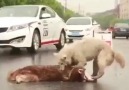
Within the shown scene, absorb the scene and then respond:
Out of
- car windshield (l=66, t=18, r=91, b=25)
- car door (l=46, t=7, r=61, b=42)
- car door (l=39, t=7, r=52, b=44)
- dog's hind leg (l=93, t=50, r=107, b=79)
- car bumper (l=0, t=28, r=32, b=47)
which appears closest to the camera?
dog's hind leg (l=93, t=50, r=107, b=79)

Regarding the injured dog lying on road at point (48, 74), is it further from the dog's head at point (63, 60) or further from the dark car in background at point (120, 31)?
the dark car in background at point (120, 31)

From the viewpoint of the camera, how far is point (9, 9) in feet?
55.0

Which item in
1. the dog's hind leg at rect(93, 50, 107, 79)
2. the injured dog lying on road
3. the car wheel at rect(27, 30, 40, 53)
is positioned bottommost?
the car wheel at rect(27, 30, 40, 53)

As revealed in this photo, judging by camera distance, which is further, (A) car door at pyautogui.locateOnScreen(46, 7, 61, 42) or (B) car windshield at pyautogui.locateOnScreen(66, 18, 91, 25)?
(B) car windshield at pyautogui.locateOnScreen(66, 18, 91, 25)

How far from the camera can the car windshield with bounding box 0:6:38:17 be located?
16.2 meters

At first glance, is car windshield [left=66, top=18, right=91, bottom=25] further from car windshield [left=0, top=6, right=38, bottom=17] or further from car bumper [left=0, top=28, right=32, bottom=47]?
car bumper [left=0, top=28, right=32, bottom=47]

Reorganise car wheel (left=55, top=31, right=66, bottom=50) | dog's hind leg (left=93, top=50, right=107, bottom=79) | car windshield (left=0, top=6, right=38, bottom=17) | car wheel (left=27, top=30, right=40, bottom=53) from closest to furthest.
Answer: dog's hind leg (left=93, top=50, right=107, bottom=79)
car wheel (left=27, top=30, right=40, bottom=53)
car windshield (left=0, top=6, right=38, bottom=17)
car wheel (left=55, top=31, right=66, bottom=50)

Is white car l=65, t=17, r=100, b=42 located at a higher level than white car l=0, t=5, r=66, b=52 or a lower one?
lower

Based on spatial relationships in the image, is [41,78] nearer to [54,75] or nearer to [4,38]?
[54,75]

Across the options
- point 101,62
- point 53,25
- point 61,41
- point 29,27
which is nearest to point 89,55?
point 101,62

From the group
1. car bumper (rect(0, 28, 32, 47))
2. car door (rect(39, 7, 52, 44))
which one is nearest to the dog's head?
car bumper (rect(0, 28, 32, 47))

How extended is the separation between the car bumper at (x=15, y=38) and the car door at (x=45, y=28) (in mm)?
1302

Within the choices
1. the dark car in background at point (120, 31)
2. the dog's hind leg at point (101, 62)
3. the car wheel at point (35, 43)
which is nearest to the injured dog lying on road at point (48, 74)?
the dog's hind leg at point (101, 62)

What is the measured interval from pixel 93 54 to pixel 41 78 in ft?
3.65
